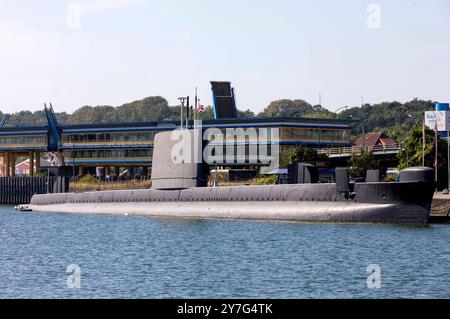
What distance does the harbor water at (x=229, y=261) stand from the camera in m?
24.1

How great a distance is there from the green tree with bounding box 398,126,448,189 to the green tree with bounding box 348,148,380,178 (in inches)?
184

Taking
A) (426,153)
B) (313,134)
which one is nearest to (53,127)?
(313,134)

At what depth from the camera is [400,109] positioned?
198750mm

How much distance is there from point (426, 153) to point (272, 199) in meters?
26.6

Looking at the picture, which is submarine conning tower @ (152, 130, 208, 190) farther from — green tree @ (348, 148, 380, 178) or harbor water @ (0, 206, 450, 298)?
green tree @ (348, 148, 380, 178)

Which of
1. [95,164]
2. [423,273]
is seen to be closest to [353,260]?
[423,273]

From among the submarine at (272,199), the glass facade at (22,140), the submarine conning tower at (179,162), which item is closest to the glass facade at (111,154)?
the glass facade at (22,140)

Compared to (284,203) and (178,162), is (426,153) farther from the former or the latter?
(284,203)

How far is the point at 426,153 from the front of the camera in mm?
69375

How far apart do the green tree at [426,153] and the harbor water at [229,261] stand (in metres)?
27.8

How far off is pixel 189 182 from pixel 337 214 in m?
12.9

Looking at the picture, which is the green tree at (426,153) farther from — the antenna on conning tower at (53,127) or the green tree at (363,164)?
the antenna on conning tower at (53,127)

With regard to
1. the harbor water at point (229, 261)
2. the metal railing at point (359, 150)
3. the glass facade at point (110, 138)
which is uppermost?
the glass facade at point (110, 138)

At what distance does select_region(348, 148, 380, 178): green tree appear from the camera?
7662cm
